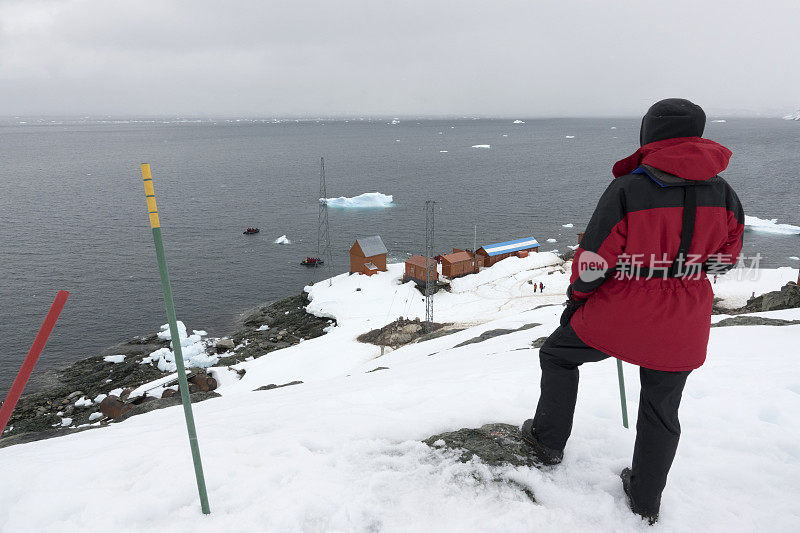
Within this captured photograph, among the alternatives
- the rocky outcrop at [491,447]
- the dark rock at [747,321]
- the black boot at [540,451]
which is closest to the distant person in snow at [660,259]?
the black boot at [540,451]

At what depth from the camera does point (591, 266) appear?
279 centimetres

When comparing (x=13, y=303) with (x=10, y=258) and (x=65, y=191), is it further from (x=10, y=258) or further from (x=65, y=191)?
(x=65, y=191)

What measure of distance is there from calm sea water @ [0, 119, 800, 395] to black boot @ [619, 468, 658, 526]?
95.0 feet

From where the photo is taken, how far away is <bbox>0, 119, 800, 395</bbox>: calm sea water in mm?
32375

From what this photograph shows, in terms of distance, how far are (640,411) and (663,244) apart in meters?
1.10

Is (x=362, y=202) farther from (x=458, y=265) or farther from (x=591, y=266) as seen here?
(x=591, y=266)

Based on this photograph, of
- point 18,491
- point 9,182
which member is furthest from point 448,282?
point 9,182

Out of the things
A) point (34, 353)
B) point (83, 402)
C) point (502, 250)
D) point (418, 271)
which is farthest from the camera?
point (502, 250)

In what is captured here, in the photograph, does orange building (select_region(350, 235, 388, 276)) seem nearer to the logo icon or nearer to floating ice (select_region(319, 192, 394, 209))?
floating ice (select_region(319, 192, 394, 209))

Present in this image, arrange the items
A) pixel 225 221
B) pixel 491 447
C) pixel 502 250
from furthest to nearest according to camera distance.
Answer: pixel 225 221, pixel 502 250, pixel 491 447

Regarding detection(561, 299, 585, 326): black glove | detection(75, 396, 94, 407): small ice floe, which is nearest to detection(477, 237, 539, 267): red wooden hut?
detection(75, 396, 94, 407): small ice floe

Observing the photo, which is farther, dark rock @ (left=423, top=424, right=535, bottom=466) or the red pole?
dark rock @ (left=423, top=424, right=535, bottom=466)

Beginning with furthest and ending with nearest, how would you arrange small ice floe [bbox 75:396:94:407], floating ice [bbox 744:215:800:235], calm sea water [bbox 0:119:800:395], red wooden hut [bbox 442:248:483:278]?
floating ice [bbox 744:215:800:235], red wooden hut [bbox 442:248:483:278], calm sea water [bbox 0:119:800:395], small ice floe [bbox 75:396:94:407]

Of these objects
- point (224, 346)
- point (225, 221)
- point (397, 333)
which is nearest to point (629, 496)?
point (397, 333)
